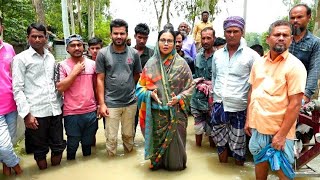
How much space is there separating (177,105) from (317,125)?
1.57 m

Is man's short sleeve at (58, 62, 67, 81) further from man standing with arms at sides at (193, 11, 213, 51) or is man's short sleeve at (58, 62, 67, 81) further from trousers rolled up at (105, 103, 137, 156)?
man standing with arms at sides at (193, 11, 213, 51)

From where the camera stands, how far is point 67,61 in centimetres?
418

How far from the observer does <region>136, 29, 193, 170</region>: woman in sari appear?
3.76m

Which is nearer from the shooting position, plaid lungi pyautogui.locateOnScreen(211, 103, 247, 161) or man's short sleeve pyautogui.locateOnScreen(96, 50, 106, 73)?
plaid lungi pyautogui.locateOnScreen(211, 103, 247, 161)

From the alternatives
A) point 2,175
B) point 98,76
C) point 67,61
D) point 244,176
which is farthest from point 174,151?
point 2,175

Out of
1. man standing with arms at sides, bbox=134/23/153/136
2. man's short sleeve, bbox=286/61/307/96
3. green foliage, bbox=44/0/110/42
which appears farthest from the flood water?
green foliage, bbox=44/0/110/42

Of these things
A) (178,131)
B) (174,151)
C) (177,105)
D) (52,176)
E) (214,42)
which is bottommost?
(52,176)

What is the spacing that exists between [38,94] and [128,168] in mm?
1517

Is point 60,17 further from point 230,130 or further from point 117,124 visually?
point 230,130

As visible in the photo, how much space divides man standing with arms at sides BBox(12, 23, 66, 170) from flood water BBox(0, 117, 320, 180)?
0.26 metres

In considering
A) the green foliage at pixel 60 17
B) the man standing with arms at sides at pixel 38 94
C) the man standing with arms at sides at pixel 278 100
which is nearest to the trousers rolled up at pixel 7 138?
the man standing with arms at sides at pixel 38 94

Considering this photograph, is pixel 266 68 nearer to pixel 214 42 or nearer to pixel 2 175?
pixel 214 42

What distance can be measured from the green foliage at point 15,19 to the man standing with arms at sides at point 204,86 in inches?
306

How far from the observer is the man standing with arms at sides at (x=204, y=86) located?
15.2 feet
